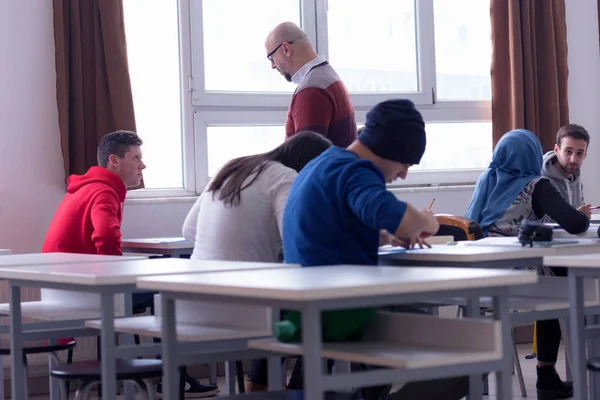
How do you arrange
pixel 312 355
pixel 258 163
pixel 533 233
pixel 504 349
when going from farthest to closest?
pixel 533 233 → pixel 258 163 → pixel 504 349 → pixel 312 355

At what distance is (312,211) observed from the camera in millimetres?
2418

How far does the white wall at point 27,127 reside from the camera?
5039 mm

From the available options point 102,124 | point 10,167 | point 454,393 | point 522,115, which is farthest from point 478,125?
point 454,393

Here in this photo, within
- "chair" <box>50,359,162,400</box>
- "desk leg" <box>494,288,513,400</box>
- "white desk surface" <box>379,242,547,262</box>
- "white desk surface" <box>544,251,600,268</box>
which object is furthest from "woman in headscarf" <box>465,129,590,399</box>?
"desk leg" <box>494,288,513,400</box>

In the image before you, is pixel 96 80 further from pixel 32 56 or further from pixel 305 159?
pixel 305 159

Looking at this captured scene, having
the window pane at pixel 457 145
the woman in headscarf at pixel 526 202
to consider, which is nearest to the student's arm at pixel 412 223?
the woman in headscarf at pixel 526 202

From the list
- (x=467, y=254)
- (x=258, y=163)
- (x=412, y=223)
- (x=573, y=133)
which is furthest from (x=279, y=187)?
(x=573, y=133)

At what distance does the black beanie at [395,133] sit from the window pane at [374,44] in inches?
134

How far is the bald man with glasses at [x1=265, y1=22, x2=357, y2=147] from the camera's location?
393 centimetres

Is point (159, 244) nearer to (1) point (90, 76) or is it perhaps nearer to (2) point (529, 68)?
(1) point (90, 76)

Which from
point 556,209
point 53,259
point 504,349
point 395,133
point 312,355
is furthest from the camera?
point 556,209

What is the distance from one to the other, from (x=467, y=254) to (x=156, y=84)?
2.95 meters

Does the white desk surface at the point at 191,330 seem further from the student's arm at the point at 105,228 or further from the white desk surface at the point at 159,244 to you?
the white desk surface at the point at 159,244

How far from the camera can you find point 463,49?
6.34m
